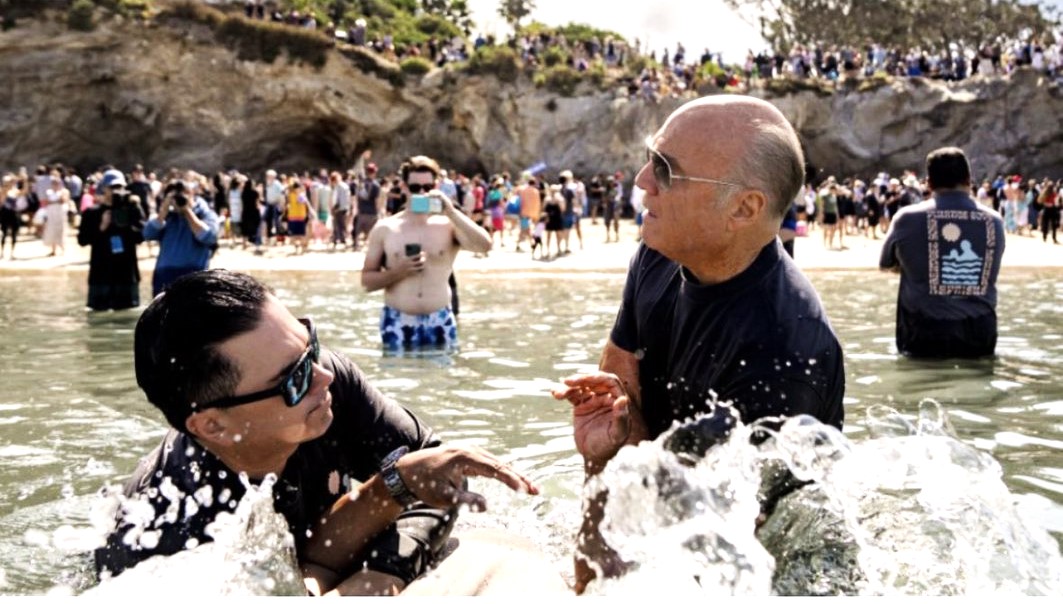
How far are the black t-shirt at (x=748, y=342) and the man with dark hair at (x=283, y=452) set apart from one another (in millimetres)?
645

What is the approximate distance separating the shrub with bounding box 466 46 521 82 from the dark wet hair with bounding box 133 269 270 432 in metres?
39.9

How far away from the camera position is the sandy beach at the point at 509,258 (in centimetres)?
2192

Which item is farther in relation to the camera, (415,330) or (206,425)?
(415,330)

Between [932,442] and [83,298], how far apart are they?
A: 1437 cm

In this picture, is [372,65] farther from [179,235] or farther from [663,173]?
[663,173]

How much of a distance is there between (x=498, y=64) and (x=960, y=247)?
35143 mm

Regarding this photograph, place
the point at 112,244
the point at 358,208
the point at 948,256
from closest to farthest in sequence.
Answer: the point at 948,256, the point at 112,244, the point at 358,208

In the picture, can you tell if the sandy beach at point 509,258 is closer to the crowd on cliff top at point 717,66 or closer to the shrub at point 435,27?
the crowd on cliff top at point 717,66

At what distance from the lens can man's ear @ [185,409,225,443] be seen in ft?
10.3

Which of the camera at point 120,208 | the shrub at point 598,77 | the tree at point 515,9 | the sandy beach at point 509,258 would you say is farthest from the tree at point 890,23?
the camera at point 120,208

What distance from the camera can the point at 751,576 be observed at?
338cm

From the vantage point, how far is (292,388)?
3.15m

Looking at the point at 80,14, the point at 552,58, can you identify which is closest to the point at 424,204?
the point at 80,14

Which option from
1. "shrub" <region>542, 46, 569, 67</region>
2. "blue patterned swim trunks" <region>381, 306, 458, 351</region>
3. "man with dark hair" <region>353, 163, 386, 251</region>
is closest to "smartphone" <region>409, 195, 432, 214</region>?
"blue patterned swim trunks" <region>381, 306, 458, 351</region>
